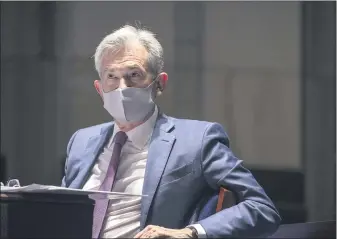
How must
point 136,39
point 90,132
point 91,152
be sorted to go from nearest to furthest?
point 136,39 → point 91,152 → point 90,132

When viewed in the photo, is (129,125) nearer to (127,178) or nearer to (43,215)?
(127,178)

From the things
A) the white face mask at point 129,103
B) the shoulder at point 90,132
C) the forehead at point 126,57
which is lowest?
the shoulder at point 90,132

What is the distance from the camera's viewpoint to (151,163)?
2096 millimetres

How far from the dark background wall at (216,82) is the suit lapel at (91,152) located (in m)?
1.97

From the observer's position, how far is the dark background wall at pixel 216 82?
4320 millimetres

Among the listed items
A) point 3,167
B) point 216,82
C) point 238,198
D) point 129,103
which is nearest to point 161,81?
point 129,103

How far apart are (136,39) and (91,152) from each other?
405mm

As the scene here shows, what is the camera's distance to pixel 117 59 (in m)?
2.13

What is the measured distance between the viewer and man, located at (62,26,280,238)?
202 centimetres

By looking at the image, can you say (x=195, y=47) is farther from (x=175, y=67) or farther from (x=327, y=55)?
(x=327, y=55)

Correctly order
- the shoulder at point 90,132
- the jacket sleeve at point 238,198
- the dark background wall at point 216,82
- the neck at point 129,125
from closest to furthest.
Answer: the jacket sleeve at point 238,198 < the neck at point 129,125 < the shoulder at point 90,132 < the dark background wall at point 216,82

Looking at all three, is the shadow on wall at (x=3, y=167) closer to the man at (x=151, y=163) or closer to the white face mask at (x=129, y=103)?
the man at (x=151, y=163)

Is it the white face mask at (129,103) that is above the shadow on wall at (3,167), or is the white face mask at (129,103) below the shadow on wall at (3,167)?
above

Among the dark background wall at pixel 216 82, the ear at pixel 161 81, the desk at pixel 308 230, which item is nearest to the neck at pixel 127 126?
the ear at pixel 161 81
